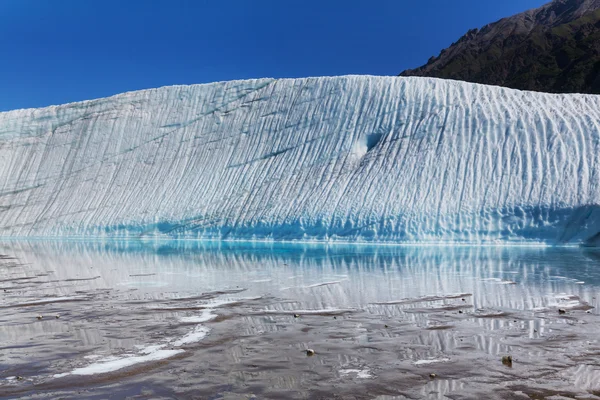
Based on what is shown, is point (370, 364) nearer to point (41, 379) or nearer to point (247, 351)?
point (247, 351)

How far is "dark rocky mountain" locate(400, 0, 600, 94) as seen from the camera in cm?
6075

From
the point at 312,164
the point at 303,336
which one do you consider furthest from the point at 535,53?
the point at 303,336

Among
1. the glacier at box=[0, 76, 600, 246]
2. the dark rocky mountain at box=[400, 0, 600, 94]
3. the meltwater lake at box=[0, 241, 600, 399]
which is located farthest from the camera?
the dark rocky mountain at box=[400, 0, 600, 94]

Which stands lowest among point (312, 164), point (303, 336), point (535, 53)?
point (303, 336)

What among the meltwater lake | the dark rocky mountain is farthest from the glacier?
the dark rocky mountain

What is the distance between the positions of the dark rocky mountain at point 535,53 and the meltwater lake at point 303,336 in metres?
53.4

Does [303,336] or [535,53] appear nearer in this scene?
[303,336]

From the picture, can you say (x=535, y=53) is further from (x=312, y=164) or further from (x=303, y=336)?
(x=303, y=336)

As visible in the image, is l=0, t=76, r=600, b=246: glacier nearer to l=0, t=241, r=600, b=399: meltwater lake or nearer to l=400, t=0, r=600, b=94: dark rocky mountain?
l=0, t=241, r=600, b=399: meltwater lake

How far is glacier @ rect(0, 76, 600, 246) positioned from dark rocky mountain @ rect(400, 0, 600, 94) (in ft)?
121

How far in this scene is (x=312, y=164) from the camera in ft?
83.4

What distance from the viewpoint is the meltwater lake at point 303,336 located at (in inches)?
134

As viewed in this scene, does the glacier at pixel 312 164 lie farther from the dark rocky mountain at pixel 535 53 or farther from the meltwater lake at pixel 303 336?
the dark rocky mountain at pixel 535 53

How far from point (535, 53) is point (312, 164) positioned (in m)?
58.5
